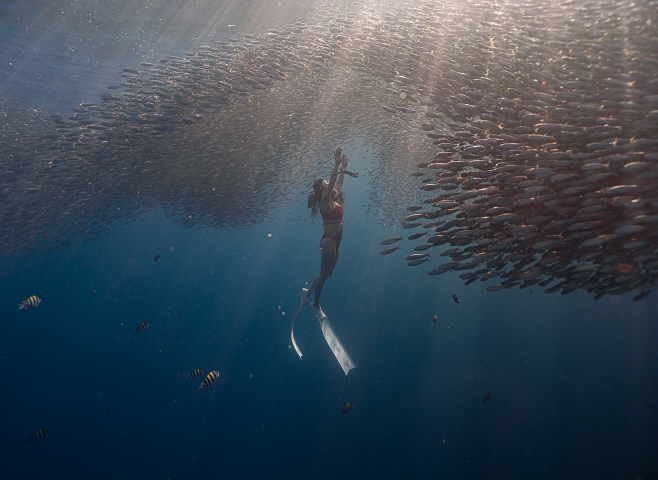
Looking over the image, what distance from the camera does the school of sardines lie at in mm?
3609

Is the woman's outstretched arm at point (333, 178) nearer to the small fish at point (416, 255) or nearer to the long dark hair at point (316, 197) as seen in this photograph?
the long dark hair at point (316, 197)

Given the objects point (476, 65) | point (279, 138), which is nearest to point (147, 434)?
point (279, 138)

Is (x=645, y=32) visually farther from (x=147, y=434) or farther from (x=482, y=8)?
(x=147, y=434)

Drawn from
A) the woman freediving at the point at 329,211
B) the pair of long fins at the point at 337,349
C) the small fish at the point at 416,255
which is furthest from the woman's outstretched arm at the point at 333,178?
the pair of long fins at the point at 337,349

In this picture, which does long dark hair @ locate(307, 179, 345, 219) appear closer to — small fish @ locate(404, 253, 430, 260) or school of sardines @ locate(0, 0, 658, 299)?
school of sardines @ locate(0, 0, 658, 299)

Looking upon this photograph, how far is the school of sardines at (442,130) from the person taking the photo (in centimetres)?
361

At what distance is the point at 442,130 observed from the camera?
13805 mm

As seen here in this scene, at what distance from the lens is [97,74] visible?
1941 cm

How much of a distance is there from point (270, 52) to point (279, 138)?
471 centimetres

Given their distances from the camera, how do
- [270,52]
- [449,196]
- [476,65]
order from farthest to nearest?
[270,52] < [476,65] < [449,196]

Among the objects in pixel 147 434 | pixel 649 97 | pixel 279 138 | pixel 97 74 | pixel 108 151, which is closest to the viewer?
pixel 649 97

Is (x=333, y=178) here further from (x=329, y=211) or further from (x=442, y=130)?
(x=442, y=130)

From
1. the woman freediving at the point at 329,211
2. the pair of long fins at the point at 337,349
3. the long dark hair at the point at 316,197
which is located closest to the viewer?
the woman freediving at the point at 329,211

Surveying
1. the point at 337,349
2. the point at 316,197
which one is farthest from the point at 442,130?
the point at 337,349
